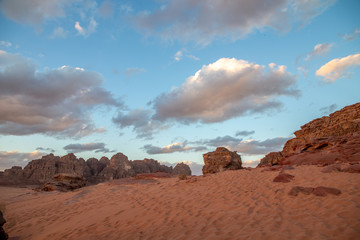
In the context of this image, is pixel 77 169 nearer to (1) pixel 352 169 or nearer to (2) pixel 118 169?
(2) pixel 118 169

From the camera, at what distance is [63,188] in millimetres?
21969

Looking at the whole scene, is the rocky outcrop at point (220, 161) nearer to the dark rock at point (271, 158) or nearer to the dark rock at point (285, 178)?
the dark rock at point (271, 158)

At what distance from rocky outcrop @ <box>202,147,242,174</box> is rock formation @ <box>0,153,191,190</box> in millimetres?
32769

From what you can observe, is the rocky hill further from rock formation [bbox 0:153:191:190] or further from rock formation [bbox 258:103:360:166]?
rock formation [bbox 258:103:360:166]

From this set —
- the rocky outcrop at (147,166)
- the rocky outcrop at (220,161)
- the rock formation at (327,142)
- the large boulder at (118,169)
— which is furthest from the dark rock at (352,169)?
the rocky outcrop at (147,166)

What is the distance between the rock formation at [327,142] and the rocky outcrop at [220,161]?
387 cm

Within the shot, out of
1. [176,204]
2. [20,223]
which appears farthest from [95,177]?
[176,204]

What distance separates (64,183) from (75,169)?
4452 centimetres

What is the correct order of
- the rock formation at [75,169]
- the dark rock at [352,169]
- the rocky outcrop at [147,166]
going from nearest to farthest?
the dark rock at [352,169], the rock formation at [75,169], the rocky outcrop at [147,166]

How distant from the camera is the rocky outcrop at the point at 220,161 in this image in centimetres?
2380

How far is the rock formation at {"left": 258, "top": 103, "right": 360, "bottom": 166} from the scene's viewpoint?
1328 centimetres

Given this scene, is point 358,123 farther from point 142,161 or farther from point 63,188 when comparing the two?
point 142,161

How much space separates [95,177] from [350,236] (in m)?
68.1

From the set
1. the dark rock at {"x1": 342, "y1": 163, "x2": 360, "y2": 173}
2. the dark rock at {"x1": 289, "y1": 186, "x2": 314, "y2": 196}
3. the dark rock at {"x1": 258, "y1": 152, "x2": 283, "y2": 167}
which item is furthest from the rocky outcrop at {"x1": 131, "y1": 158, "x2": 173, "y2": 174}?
the dark rock at {"x1": 289, "y1": 186, "x2": 314, "y2": 196}
